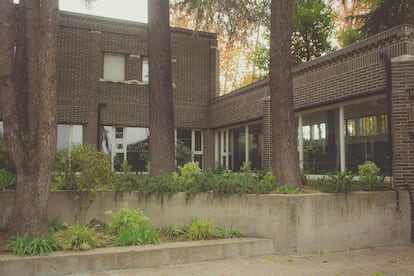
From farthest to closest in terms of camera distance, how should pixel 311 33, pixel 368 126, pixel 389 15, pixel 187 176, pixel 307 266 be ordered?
pixel 311 33, pixel 389 15, pixel 368 126, pixel 187 176, pixel 307 266

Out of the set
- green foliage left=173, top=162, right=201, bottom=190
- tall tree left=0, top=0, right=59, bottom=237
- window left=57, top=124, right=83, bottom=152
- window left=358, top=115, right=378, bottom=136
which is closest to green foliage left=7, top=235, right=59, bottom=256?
tall tree left=0, top=0, right=59, bottom=237

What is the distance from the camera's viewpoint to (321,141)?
1116cm

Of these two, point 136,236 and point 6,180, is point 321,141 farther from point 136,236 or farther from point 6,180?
point 6,180

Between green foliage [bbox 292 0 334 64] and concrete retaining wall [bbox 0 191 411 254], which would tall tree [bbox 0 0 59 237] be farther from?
green foliage [bbox 292 0 334 64]

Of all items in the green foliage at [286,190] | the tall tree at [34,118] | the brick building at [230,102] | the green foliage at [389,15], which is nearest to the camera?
the tall tree at [34,118]

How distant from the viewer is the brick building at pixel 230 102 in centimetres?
876

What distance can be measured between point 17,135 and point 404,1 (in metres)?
15.7

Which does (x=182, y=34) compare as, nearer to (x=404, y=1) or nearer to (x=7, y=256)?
(x=404, y=1)

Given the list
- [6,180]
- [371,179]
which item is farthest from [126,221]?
[371,179]

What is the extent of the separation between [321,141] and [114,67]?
30.3 feet

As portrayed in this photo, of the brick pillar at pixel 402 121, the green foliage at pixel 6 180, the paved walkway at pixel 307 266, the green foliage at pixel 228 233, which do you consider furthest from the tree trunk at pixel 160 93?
the brick pillar at pixel 402 121

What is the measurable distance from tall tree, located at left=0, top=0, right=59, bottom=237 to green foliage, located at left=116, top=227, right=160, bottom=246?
118 cm

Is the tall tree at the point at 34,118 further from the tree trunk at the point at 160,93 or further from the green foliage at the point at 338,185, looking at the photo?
the green foliage at the point at 338,185

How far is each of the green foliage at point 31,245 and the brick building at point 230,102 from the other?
6.70 m
